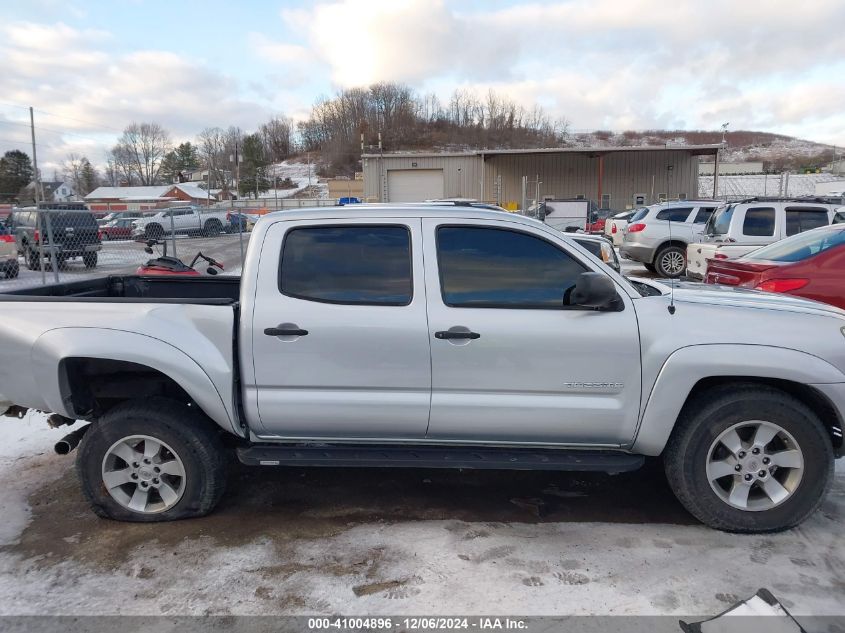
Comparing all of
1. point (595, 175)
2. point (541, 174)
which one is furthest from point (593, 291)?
point (595, 175)

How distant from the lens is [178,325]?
3709mm

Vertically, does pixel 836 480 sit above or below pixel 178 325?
below

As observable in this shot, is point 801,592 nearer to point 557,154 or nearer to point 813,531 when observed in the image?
point 813,531

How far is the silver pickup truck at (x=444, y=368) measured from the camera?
3559 mm

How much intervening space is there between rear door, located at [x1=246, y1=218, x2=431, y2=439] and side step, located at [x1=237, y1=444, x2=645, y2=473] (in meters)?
0.10

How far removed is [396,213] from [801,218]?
1138 cm

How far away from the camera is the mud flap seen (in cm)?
282

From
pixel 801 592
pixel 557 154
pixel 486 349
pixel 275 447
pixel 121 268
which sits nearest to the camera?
pixel 801 592

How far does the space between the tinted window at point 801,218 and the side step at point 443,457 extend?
10728mm

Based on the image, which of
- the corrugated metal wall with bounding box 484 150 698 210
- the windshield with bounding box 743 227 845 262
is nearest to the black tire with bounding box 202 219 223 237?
the windshield with bounding box 743 227 845 262

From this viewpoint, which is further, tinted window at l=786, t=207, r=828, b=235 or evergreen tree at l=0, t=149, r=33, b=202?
evergreen tree at l=0, t=149, r=33, b=202

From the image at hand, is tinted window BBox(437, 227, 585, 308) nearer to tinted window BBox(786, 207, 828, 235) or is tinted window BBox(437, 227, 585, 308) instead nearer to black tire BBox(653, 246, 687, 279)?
tinted window BBox(786, 207, 828, 235)

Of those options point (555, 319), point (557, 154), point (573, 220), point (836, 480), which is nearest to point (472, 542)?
point (555, 319)

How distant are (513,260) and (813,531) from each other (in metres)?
2.40
